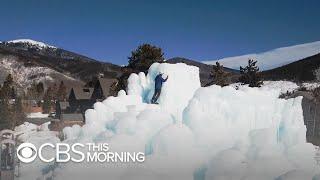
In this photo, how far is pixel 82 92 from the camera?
3597 centimetres

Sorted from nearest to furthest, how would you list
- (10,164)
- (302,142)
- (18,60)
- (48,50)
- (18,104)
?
(302,142) → (10,164) → (18,104) → (18,60) → (48,50)

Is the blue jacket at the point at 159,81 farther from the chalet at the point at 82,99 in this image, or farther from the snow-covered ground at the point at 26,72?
the snow-covered ground at the point at 26,72

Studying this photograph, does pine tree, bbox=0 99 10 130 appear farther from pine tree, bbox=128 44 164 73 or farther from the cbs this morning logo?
the cbs this morning logo

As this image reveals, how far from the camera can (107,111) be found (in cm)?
1315

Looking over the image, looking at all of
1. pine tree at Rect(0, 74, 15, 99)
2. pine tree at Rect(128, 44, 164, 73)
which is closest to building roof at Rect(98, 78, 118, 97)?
pine tree at Rect(0, 74, 15, 99)

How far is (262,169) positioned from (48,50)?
128146 millimetres

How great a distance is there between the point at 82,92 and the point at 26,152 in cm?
2325

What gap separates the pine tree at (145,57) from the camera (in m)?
24.1

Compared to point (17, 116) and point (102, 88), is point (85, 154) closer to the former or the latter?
point (17, 116)

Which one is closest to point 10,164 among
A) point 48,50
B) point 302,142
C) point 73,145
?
point 73,145

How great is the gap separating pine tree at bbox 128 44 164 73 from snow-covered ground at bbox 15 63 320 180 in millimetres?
10768

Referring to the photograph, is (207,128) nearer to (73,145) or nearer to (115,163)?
(115,163)

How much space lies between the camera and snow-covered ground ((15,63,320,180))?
444 inches

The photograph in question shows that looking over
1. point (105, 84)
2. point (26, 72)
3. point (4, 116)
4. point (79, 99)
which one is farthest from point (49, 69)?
point (4, 116)
